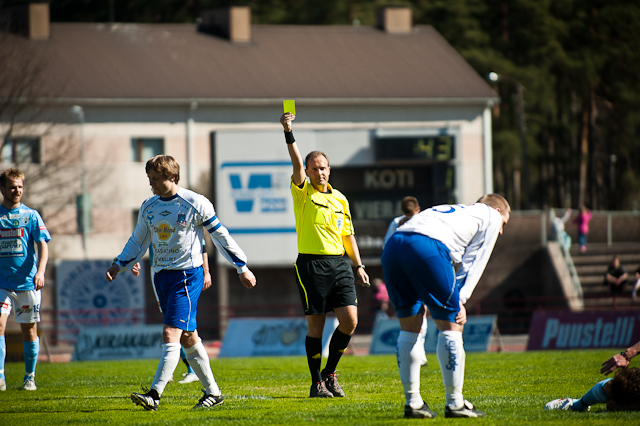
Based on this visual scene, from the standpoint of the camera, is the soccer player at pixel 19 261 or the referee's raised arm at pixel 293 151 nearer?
the referee's raised arm at pixel 293 151

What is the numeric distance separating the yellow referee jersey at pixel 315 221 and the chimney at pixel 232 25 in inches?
1300

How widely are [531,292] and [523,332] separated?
8997mm

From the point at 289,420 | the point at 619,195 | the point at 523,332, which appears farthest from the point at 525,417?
the point at 619,195

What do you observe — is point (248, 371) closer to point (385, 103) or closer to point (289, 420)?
point (289, 420)

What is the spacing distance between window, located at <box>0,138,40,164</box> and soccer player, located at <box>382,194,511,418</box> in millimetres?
29066

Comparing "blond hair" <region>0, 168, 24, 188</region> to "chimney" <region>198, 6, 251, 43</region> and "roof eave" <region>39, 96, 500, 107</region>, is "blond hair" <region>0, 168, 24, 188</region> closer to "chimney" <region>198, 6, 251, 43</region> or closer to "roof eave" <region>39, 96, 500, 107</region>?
"roof eave" <region>39, 96, 500, 107</region>

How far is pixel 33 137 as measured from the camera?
111 feet

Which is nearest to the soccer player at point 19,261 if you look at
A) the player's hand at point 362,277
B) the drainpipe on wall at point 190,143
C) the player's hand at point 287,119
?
the player's hand at point 287,119

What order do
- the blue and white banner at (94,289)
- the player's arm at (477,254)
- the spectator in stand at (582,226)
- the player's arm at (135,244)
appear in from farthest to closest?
the spectator in stand at (582,226) < the blue and white banner at (94,289) < the player's arm at (135,244) < the player's arm at (477,254)

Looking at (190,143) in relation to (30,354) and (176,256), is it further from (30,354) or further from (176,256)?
(176,256)

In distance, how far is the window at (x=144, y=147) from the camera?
3641 centimetres

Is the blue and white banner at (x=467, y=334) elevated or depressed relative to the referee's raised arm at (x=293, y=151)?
depressed

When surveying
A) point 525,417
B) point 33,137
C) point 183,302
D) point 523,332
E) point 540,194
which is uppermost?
point 183,302

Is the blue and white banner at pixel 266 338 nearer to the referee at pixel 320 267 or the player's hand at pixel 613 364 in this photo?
the referee at pixel 320 267
